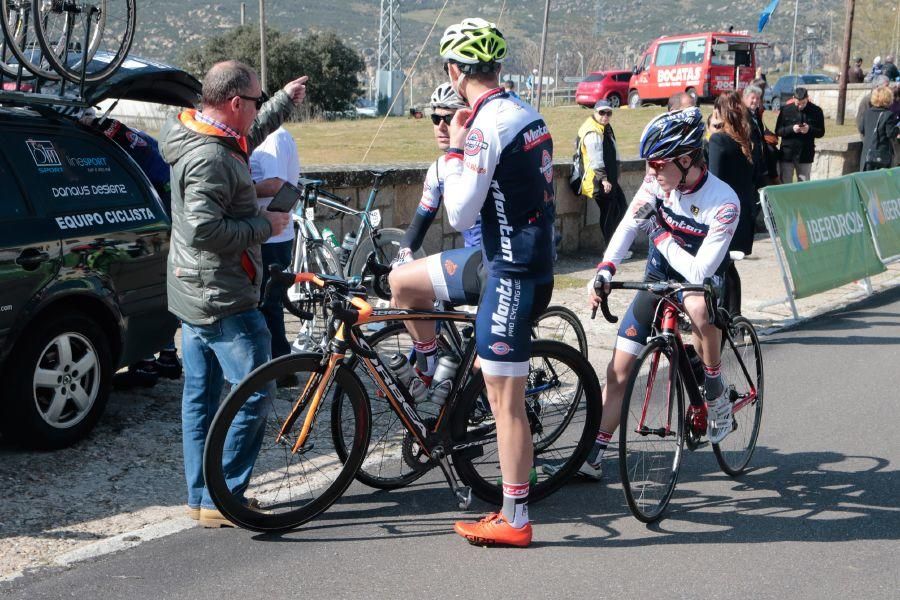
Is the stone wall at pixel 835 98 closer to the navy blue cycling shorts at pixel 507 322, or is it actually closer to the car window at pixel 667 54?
the car window at pixel 667 54

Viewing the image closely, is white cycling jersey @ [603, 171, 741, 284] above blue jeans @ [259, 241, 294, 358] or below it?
above

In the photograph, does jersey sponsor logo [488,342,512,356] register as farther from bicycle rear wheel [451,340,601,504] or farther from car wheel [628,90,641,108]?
car wheel [628,90,641,108]

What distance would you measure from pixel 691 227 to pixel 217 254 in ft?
7.47

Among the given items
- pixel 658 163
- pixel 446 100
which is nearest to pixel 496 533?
pixel 658 163

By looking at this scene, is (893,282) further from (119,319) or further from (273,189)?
(119,319)

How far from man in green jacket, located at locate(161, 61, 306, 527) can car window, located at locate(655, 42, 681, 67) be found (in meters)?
35.8

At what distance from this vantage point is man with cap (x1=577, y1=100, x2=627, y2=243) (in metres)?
11.5

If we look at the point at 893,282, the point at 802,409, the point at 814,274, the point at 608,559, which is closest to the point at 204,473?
the point at 608,559

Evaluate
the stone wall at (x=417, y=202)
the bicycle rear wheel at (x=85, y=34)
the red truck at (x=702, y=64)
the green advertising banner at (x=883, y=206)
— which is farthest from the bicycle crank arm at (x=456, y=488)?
the red truck at (x=702, y=64)

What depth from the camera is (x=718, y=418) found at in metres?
5.30

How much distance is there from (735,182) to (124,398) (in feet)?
15.8

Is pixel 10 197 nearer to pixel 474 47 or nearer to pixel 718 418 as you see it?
pixel 474 47

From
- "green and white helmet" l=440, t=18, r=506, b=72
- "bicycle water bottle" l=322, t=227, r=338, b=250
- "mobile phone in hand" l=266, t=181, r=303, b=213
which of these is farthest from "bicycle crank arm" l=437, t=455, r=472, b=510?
→ "bicycle water bottle" l=322, t=227, r=338, b=250

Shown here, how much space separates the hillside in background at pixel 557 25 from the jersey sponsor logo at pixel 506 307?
43.6 m
